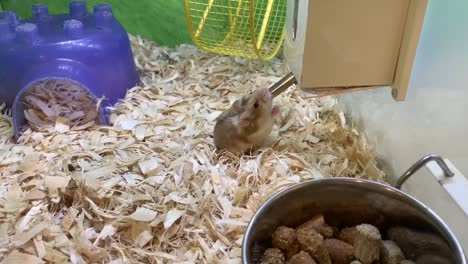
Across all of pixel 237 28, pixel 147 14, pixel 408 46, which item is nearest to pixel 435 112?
pixel 408 46

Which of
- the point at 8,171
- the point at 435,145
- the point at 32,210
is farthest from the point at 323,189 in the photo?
the point at 8,171

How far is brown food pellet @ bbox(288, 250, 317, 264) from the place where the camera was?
37.3 inches

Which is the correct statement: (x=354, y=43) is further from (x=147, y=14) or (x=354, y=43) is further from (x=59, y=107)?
(x=147, y=14)

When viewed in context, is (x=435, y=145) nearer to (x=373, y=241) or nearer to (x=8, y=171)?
(x=373, y=241)

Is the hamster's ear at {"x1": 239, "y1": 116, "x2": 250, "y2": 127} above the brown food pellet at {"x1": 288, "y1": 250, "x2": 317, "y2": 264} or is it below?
above

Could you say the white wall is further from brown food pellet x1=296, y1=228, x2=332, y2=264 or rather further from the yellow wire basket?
the yellow wire basket

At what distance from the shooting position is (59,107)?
1633 mm

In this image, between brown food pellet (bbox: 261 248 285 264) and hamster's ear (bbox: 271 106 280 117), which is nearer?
brown food pellet (bbox: 261 248 285 264)

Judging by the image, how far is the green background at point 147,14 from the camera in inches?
80.7

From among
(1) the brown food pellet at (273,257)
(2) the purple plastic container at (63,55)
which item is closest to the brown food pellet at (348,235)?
(1) the brown food pellet at (273,257)

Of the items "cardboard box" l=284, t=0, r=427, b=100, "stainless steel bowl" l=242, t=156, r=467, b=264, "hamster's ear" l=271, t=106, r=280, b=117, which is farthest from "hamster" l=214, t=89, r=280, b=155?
"stainless steel bowl" l=242, t=156, r=467, b=264

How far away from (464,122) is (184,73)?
1.24 m

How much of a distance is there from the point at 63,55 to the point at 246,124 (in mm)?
687

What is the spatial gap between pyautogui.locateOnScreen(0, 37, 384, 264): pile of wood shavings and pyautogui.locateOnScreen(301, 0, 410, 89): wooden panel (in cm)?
32
